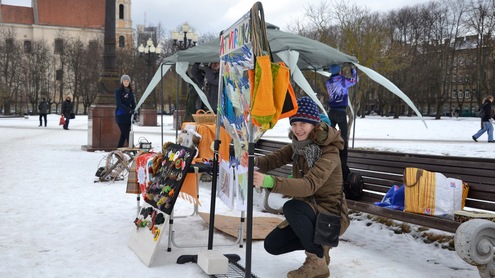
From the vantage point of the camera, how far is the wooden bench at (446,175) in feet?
12.6

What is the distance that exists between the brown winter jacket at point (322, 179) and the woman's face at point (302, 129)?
0.07 m

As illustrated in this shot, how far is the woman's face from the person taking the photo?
159 inches

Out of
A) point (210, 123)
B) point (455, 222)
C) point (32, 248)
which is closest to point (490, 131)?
point (210, 123)

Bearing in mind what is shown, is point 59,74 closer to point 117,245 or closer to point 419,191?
point 117,245

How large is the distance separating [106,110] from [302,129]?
1127 centimetres

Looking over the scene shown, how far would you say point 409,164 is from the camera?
219 inches

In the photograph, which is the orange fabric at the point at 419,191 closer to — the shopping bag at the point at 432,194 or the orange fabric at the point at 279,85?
the shopping bag at the point at 432,194

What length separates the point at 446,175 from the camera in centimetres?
515

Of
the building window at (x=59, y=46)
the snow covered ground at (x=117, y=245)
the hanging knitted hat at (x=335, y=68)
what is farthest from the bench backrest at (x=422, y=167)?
the building window at (x=59, y=46)

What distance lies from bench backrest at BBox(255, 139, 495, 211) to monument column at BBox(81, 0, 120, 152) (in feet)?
30.6

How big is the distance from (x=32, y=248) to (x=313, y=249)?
272 cm

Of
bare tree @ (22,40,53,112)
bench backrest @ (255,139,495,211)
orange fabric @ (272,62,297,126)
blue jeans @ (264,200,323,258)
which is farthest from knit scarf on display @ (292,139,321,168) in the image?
bare tree @ (22,40,53,112)

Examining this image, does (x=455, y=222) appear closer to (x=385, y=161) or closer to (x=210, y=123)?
(x=385, y=161)

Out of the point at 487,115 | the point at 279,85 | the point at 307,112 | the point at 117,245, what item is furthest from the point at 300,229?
the point at 487,115
